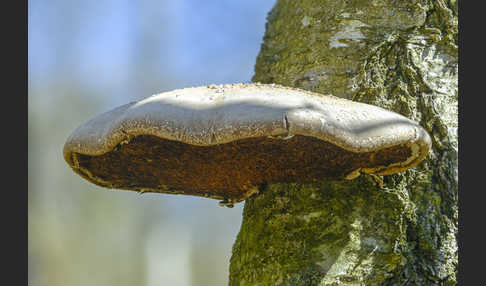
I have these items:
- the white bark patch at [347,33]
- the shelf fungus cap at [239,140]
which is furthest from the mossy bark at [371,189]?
the shelf fungus cap at [239,140]

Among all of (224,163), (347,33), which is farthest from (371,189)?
(347,33)

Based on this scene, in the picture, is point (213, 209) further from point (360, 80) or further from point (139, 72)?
point (360, 80)

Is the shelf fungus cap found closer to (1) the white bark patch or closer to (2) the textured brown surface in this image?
(2) the textured brown surface

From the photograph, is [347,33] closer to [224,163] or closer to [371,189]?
[371,189]

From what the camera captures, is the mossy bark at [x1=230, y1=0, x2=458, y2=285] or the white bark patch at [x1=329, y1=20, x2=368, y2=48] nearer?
the mossy bark at [x1=230, y1=0, x2=458, y2=285]

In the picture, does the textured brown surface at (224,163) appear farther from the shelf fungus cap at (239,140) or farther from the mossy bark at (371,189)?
the mossy bark at (371,189)

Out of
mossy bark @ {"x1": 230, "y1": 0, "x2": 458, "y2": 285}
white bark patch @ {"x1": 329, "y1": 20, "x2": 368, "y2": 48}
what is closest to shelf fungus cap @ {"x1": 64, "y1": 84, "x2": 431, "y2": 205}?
mossy bark @ {"x1": 230, "y1": 0, "x2": 458, "y2": 285}
